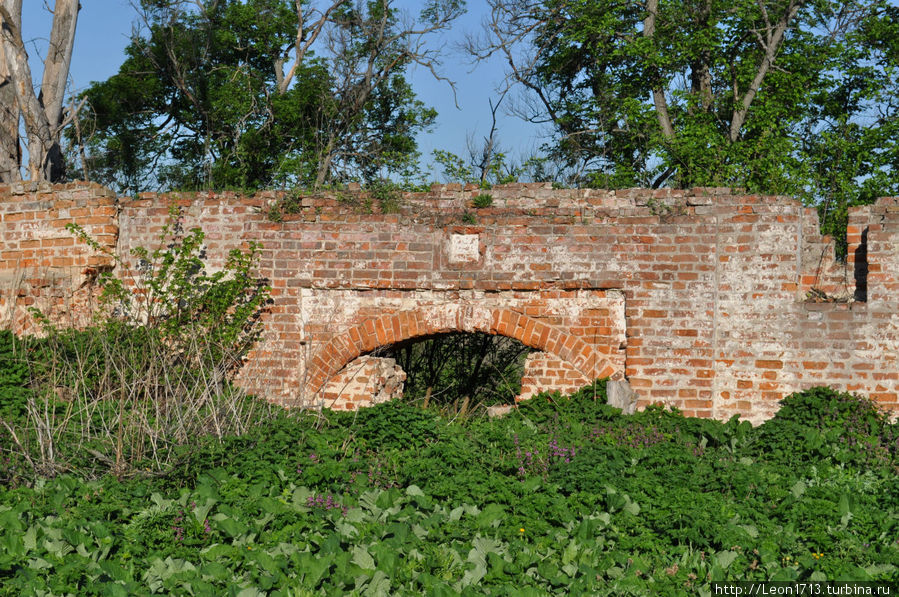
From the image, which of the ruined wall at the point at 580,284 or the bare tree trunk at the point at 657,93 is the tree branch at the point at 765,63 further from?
the ruined wall at the point at 580,284

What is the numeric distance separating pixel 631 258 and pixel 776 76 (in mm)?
10024

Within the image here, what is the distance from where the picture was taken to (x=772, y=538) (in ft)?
17.2

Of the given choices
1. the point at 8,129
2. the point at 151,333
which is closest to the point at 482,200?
the point at 151,333

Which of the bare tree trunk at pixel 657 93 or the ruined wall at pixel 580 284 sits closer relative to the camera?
the ruined wall at pixel 580 284

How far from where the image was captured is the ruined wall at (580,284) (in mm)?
7797

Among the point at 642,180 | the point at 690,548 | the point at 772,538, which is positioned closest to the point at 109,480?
the point at 690,548

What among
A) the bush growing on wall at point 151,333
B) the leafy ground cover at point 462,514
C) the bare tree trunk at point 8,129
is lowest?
the leafy ground cover at point 462,514

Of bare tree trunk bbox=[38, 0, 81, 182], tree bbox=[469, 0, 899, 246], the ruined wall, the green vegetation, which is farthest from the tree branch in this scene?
bare tree trunk bbox=[38, 0, 81, 182]

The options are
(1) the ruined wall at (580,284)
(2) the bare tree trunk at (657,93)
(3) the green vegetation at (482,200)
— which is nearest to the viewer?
(1) the ruined wall at (580,284)

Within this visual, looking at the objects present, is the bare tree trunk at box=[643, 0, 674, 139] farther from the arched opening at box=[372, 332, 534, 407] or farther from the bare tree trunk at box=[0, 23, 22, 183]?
the bare tree trunk at box=[0, 23, 22, 183]

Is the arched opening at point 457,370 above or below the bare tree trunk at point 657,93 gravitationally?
below

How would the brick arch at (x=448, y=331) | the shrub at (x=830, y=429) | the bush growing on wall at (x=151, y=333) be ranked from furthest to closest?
the brick arch at (x=448, y=331), the bush growing on wall at (x=151, y=333), the shrub at (x=830, y=429)

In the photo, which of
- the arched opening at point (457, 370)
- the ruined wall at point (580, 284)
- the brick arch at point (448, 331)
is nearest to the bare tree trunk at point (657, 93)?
the arched opening at point (457, 370)

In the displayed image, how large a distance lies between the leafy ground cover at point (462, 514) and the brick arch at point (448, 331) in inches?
34.5
